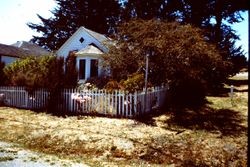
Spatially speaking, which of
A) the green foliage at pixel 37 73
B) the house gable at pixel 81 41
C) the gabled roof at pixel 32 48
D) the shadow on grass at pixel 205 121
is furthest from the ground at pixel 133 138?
the gabled roof at pixel 32 48

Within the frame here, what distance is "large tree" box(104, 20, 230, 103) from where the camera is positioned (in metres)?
19.2

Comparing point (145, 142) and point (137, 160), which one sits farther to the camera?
point (145, 142)

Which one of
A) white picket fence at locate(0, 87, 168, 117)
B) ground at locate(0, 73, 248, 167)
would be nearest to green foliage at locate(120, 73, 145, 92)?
white picket fence at locate(0, 87, 168, 117)

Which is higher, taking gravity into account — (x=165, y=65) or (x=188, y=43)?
(x=188, y=43)

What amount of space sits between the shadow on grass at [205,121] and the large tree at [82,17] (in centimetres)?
3734

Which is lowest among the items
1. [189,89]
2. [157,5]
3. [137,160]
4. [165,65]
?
[137,160]

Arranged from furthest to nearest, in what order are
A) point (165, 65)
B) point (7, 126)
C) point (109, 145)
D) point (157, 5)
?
point (157, 5), point (165, 65), point (7, 126), point (109, 145)

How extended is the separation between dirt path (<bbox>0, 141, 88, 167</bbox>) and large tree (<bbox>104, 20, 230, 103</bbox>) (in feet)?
34.1

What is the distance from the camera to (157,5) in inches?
1639

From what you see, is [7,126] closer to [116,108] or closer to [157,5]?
[116,108]

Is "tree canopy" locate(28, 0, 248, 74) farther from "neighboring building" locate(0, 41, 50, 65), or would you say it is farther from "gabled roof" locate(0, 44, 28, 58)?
"gabled roof" locate(0, 44, 28, 58)

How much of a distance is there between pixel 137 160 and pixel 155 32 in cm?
1150

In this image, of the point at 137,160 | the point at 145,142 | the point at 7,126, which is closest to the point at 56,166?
the point at 137,160

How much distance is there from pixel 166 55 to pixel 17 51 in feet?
111
